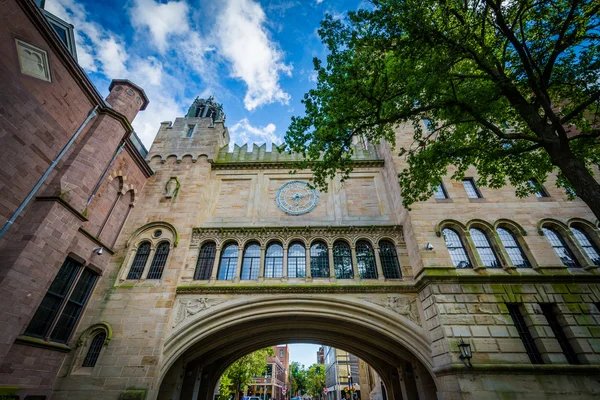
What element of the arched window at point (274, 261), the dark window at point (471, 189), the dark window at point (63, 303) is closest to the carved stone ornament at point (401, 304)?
the arched window at point (274, 261)

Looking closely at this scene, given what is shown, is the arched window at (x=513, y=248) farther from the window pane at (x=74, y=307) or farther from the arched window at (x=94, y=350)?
the window pane at (x=74, y=307)

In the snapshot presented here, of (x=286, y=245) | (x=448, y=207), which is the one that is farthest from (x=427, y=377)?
(x=286, y=245)

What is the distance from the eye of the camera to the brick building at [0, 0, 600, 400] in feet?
26.5

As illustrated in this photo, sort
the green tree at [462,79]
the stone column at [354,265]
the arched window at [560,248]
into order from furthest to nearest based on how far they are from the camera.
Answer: the stone column at [354,265], the arched window at [560,248], the green tree at [462,79]

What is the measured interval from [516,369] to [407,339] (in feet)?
10.6

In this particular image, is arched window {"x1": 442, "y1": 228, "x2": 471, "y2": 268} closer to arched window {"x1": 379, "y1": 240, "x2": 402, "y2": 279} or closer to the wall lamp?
arched window {"x1": 379, "y1": 240, "x2": 402, "y2": 279}

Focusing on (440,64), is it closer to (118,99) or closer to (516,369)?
(516,369)

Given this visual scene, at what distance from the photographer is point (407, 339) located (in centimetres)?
995

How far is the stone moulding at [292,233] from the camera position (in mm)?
12594

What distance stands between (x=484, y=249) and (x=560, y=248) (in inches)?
121

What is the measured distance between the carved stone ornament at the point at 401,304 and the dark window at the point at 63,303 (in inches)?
453

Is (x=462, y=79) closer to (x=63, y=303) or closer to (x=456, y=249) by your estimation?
(x=456, y=249)

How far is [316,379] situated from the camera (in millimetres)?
69688

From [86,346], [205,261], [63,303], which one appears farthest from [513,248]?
[63,303]
